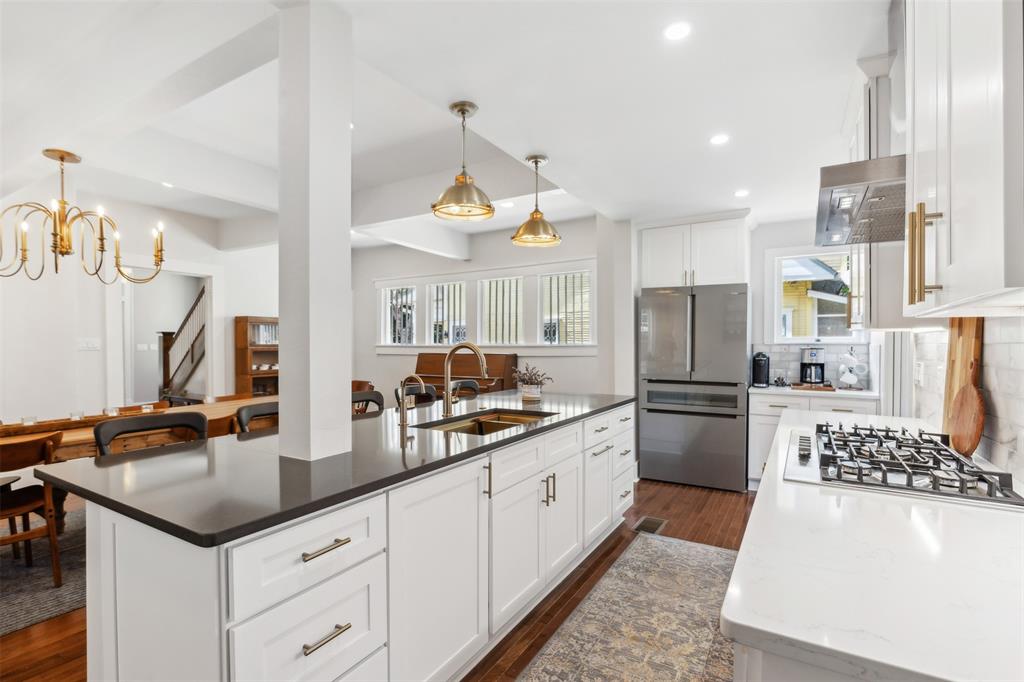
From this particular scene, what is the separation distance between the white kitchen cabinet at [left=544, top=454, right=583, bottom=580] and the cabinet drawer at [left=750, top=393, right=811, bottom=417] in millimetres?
2283

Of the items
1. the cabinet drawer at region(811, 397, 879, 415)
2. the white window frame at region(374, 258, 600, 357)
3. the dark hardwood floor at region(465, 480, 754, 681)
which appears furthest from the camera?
the white window frame at region(374, 258, 600, 357)

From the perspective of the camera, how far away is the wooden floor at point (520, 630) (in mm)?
1901

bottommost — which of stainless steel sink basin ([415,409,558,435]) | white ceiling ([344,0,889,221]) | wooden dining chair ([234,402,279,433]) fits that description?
stainless steel sink basin ([415,409,558,435])

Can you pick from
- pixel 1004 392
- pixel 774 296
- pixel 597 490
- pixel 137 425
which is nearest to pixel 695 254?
pixel 774 296

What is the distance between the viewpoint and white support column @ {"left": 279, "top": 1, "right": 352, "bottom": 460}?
161cm

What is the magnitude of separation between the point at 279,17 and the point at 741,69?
1799 mm

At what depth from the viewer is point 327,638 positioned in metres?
1.25

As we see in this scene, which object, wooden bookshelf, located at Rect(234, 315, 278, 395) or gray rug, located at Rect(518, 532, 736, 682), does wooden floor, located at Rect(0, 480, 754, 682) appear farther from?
wooden bookshelf, located at Rect(234, 315, 278, 395)

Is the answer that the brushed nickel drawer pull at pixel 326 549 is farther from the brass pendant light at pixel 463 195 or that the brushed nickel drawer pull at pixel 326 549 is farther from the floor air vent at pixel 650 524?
the floor air vent at pixel 650 524

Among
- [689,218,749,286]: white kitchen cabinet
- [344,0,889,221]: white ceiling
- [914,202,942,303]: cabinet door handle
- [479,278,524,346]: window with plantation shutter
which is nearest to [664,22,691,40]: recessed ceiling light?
[344,0,889,221]: white ceiling

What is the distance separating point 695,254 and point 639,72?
2.64 metres

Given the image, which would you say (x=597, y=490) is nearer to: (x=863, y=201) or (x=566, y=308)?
(x=863, y=201)

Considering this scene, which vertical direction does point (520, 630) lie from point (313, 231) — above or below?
below

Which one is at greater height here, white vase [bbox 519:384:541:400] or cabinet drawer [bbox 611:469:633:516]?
white vase [bbox 519:384:541:400]
